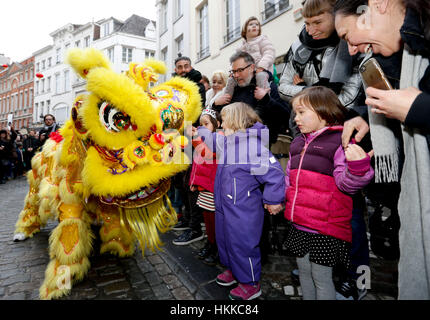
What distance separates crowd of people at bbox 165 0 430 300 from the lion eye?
0.65 meters

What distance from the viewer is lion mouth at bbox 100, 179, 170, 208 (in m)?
1.78

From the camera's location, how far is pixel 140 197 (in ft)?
5.89

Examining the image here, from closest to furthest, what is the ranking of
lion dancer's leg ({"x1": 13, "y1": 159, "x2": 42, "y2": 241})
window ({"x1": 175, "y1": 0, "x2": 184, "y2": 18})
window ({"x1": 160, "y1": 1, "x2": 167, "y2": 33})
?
lion dancer's leg ({"x1": 13, "y1": 159, "x2": 42, "y2": 241}) < window ({"x1": 175, "y1": 0, "x2": 184, "y2": 18}) < window ({"x1": 160, "y1": 1, "x2": 167, "y2": 33})

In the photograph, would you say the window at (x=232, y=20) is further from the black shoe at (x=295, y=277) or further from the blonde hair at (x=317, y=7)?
the black shoe at (x=295, y=277)

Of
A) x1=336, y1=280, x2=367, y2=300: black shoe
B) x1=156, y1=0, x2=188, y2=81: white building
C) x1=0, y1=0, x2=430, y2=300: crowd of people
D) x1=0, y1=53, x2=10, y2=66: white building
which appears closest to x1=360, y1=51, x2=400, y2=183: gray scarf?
x1=0, y1=0, x2=430, y2=300: crowd of people

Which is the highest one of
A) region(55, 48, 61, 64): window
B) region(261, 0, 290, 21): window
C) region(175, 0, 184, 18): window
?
region(55, 48, 61, 64): window

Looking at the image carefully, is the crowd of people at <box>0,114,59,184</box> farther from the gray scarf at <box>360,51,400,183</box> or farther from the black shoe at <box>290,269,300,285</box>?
the gray scarf at <box>360,51,400,183</box>

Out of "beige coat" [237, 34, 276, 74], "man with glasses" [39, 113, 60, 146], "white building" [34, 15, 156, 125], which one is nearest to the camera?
"beige coat" [237, 34, 276, 74]

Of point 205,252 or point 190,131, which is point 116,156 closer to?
point 190,131

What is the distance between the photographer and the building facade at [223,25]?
281 inches

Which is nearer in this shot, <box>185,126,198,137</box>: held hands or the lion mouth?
the lion mouth

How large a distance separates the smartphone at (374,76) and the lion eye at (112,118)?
142cm

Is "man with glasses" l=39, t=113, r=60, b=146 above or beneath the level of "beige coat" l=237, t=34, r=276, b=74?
beneath

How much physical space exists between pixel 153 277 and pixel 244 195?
1169mm
